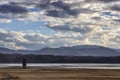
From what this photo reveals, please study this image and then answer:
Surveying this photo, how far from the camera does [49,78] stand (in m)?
55.2

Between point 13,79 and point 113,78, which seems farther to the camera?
point 113,78

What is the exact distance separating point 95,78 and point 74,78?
2316mm

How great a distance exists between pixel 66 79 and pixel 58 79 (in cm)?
88

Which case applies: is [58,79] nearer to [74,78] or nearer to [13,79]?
[74,78]

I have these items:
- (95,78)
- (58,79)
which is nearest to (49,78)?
(58,79)

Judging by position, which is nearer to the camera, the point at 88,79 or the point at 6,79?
the point at 6,79

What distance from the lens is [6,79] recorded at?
4925 cm

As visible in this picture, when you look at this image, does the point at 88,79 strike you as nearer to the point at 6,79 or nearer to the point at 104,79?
the point at 104,79

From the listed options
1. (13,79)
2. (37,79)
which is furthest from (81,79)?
(13,79)

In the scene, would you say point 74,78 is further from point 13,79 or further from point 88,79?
point 13,79

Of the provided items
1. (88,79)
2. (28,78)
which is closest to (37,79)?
(28,78)

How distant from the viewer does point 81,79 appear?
54.2 metres

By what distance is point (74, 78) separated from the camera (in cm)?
5594

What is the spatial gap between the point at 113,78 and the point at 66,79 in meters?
5.57
